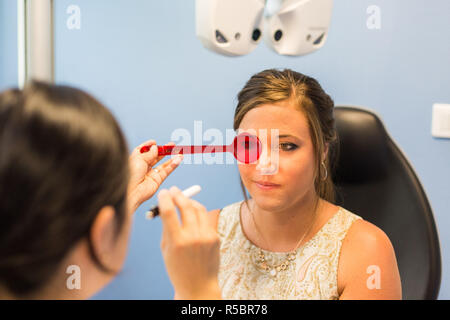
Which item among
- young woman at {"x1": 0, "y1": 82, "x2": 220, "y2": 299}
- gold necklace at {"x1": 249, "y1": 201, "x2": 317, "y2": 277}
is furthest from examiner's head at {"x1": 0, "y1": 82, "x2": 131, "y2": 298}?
gold necklace at {"x1": 249, "y1": 201, "x2": 317, "y2": 277}

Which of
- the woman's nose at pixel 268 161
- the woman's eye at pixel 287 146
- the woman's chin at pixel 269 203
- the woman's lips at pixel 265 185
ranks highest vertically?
the woman's eye at pixel 287 146

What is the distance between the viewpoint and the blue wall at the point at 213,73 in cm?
96

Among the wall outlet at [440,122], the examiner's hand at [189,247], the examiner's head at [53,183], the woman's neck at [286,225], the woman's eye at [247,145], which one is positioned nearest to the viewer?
the examiner's head at [53,183]

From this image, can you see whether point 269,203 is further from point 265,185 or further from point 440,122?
point 440,122

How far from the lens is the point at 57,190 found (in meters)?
0.44

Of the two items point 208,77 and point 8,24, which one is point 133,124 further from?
point 8,24

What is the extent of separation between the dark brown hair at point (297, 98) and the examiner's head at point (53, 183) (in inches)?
14.9

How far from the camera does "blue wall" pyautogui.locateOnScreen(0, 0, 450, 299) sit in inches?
37.8

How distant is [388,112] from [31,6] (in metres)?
0.75

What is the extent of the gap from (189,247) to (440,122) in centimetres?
68

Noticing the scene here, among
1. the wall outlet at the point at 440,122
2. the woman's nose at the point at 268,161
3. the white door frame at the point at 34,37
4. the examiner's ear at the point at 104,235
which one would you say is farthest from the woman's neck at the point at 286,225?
the white door frame at the point at 34,37

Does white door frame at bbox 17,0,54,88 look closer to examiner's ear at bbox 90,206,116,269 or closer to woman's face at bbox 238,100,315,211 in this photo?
woman's face at bbox 238,100,315,211

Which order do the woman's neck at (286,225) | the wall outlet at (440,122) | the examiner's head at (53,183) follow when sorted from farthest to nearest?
the wall outlet at (440,122), the woman's neck at (286,225), the examiner's head at (53,183)

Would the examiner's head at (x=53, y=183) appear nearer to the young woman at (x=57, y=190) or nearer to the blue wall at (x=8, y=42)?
the young woman at (x=57, y=190)
